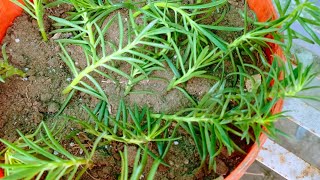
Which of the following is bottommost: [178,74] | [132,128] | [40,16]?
[132,128]

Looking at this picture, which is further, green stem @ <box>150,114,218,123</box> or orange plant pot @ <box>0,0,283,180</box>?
orange plant pot @ <box>0,0,283,180</box>

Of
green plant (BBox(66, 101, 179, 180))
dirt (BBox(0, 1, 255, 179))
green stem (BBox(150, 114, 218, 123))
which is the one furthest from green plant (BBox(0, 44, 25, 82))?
green stem (BBox(150, 114, 218, 123))

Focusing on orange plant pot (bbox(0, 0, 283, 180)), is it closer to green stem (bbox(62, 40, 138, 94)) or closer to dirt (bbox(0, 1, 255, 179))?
dirt (bbox(0, 1, 255, 179))

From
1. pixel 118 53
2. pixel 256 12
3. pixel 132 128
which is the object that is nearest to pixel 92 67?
pixel 118 53

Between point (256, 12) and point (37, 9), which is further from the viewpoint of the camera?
point (256, 12)

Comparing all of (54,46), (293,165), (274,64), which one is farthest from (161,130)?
(293,165)

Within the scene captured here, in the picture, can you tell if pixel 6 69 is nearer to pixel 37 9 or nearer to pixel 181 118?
pixel 37 9

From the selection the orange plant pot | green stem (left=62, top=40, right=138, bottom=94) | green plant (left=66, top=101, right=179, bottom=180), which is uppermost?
the orange plant pot

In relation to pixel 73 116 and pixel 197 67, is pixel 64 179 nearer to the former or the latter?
pixel 73 116
